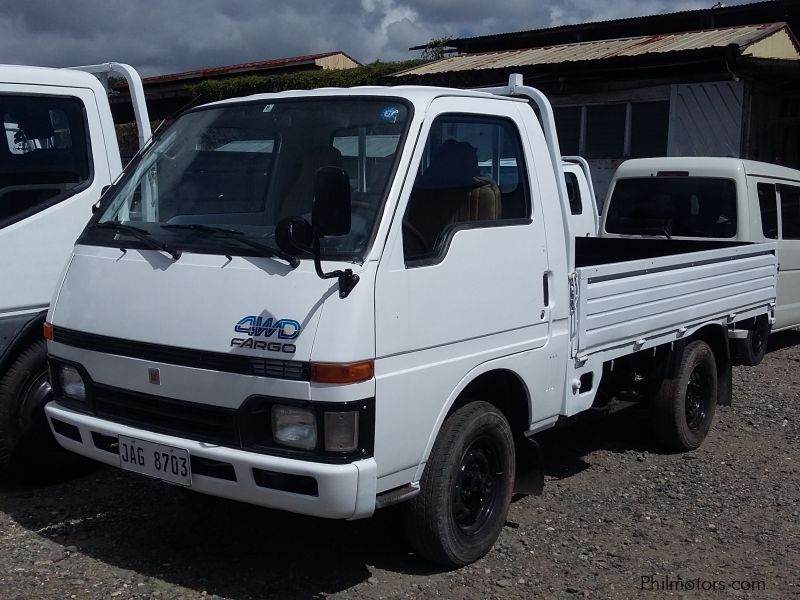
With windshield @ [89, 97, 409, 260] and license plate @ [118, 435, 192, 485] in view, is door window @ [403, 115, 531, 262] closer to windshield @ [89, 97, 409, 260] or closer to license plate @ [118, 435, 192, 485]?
windshield @ [89, 97, 409, 260]

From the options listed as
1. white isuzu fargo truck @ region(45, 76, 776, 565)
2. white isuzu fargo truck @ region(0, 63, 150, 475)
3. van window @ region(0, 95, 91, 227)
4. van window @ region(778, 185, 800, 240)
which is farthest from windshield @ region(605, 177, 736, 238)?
van window @ region(0, 95, 91, 227)

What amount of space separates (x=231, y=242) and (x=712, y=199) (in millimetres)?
5965

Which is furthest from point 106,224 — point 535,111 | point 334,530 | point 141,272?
point 535,111

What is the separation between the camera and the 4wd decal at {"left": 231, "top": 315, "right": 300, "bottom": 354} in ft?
11.1

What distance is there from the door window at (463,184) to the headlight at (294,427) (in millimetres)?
785

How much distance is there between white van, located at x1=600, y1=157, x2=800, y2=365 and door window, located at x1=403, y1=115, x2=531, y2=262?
4285 millimetres

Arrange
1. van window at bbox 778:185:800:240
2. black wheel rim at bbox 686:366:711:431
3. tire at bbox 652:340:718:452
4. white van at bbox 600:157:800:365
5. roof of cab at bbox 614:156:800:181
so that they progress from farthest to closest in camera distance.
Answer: van window at bbox 778:185:800:240 → roof of cab at bbox 614:156:800:181 → white van at bbox 600:157:800:365 → black wheel rim at bbox 686:366:711:431 → tire at bbox 652:340:718:452

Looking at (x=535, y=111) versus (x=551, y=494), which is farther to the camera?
(x=551, y=494)

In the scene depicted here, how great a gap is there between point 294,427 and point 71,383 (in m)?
1.31

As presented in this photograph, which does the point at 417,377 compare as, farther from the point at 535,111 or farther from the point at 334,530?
the point at 535,111

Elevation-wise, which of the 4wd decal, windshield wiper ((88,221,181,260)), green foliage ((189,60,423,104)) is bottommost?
the 4wd decal

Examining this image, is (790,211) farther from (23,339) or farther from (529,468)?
(23,339)

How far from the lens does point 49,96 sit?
16.8ft

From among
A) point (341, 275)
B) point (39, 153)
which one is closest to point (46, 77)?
point (39, 153)
